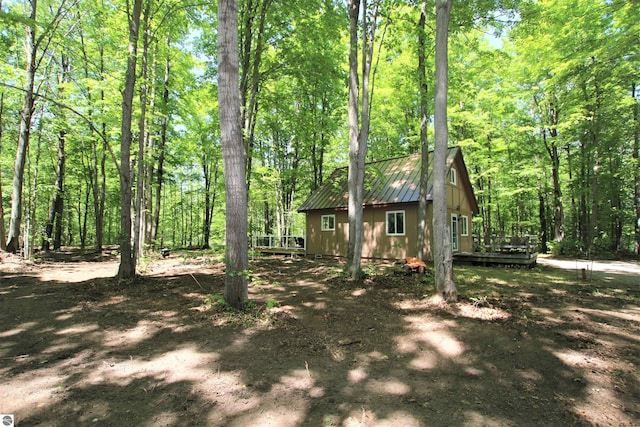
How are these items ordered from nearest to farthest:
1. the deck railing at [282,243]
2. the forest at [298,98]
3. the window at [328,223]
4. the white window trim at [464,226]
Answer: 1. the forest at [298,98]
2. the white window trim at [464,226]
3. the window at [328,223]
4. the deck railing at [282,243]

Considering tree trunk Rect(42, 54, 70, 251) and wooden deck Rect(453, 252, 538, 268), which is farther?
tree trunk Rect(42, 54, 70, 251)

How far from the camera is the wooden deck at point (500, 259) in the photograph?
11.8m

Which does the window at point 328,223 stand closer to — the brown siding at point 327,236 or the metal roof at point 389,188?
the brown siding at point 327,236

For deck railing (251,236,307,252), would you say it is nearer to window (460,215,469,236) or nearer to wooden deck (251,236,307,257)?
wooden deck (251,236,307,257)

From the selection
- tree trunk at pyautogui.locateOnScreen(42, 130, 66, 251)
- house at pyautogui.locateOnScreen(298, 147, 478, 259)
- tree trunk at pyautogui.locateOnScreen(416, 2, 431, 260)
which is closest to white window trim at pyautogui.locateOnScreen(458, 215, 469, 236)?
house at pyautogui.locateOnScreen(298, 147, 478, 259)

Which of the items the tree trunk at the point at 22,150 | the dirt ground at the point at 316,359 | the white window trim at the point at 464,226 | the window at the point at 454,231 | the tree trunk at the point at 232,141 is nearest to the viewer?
the dirt ground at the point at 316,359

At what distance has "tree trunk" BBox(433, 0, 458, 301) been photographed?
594 cm

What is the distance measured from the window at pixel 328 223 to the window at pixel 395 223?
320cm

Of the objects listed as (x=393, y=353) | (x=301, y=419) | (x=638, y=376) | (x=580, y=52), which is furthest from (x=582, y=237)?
(x=301, y=419)

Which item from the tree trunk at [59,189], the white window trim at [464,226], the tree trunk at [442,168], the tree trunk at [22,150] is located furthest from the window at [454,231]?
the tree trunk at [59,189]

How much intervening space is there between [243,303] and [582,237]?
22.7m

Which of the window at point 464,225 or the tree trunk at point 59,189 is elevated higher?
the tree trunk at point 59,189

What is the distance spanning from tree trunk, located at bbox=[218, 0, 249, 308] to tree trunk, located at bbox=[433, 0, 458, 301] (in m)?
3.81

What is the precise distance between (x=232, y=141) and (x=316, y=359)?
11.7 feet
